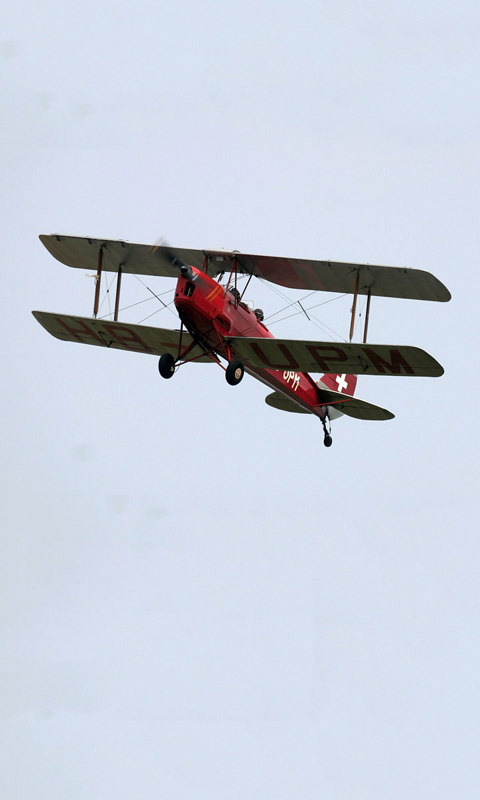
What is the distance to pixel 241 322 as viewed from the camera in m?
28.6

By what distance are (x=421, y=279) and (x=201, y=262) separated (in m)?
4.25

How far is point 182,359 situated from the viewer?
2845 cm

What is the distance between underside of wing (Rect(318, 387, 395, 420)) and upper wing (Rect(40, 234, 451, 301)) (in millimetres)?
3119

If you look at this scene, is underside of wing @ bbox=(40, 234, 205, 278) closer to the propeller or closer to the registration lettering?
the propeller

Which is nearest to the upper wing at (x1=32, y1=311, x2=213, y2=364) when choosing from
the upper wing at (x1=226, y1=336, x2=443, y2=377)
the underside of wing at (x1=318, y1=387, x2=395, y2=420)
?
the upper wing at (x1=226, y1=336, x2=443, y2=377)

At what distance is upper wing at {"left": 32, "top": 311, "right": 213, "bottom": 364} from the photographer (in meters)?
29.9

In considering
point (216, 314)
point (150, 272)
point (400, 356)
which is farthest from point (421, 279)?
point (150, 272)

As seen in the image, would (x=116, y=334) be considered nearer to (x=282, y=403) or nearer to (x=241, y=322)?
(x=241, y=322)

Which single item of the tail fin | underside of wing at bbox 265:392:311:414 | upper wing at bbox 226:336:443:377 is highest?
upper wing at bbox 226:336:443:377

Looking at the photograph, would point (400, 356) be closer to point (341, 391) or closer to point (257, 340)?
point (257, 340)

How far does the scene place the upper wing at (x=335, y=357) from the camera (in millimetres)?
27125

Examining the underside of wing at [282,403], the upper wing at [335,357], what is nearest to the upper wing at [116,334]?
the upper wing at [335,357]

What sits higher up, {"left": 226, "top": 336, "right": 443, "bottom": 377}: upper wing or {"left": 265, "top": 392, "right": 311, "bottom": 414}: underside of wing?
{"left": 226, "top": 336, "right": 443, "bottom": 377}: upper wing

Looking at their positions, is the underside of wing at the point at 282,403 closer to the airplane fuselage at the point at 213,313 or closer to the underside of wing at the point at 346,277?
the airplane fuselage at the point at 213,313
